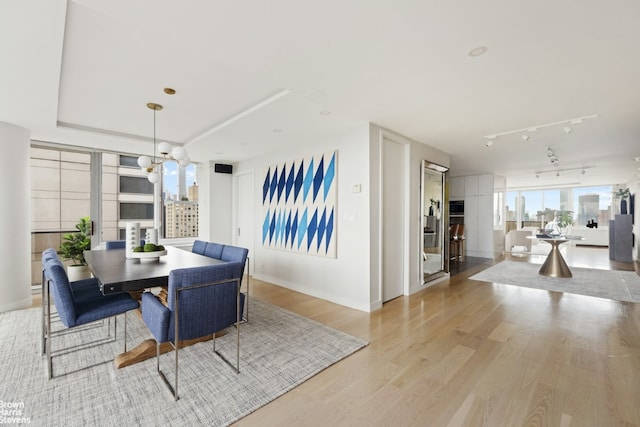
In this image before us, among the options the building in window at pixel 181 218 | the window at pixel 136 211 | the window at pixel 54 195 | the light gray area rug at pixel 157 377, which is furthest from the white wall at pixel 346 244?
the window at pixel 54 195

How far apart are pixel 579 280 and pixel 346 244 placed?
4.79 m

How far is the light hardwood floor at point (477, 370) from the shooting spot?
1777 mm

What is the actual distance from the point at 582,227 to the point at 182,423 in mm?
14907

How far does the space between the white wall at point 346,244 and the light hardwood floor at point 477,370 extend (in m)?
0.37

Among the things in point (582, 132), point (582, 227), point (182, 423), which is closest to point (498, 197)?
point (582, 132)

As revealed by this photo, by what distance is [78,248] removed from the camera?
15.4ft

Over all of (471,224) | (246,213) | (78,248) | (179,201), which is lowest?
(78,248)

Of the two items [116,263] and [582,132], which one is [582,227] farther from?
[116,263]

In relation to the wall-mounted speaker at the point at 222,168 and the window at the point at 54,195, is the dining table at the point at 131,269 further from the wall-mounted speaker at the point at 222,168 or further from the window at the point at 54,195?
the wall-mounted speaker at the point at 222,168

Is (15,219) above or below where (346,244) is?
above

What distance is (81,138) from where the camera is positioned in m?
4.42

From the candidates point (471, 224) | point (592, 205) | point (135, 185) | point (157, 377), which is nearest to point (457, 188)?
point (471, 224)

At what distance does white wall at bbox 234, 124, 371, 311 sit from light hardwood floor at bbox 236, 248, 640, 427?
0.37 meters

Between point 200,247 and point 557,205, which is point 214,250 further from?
point 557,205
